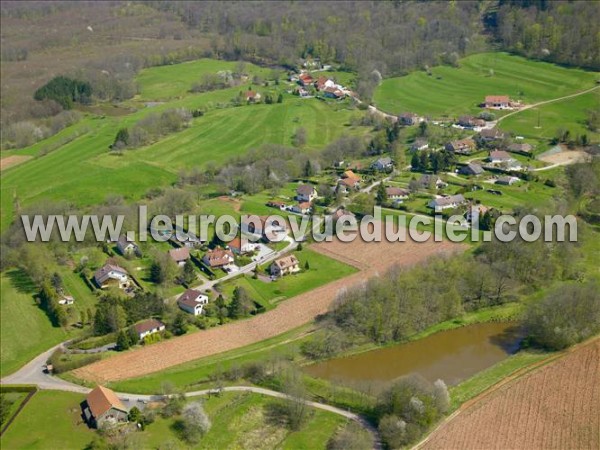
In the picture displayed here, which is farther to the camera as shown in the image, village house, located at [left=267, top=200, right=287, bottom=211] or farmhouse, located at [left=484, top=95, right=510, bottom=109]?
farmhouse, located at [left=484, top=95, right=510, bottom=109]

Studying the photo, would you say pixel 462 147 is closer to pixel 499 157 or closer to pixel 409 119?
pixel 499 157

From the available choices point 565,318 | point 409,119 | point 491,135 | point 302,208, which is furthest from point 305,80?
point 565,318

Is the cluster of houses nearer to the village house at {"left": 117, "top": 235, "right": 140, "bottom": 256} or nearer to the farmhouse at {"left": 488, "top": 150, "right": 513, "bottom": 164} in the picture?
the farmhouse at {"left": 488, "top": 150, "right": 513, "bottom": 164}

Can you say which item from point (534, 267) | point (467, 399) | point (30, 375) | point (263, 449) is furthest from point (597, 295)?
point (30, 375)

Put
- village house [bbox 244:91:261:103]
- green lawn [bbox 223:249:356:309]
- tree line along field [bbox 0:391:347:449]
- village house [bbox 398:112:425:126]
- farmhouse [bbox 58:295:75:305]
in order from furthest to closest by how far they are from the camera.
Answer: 1. village house [bbox 244:91:261:103]
2. village house [bbox 398:112:425:126]
3. farmhouse [bbox 58:295:75:305]
4. green lawn [bbox 223:249:356:309]
5. tree line along field [bbox 0:391:347:449]

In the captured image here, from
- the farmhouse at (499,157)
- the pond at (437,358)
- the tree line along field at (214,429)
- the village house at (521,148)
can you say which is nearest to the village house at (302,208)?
the farmhouse at (499,157)

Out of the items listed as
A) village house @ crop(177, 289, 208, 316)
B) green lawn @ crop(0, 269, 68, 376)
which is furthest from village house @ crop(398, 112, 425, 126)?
green lawn @ crop(0, 269, 68, 376)
